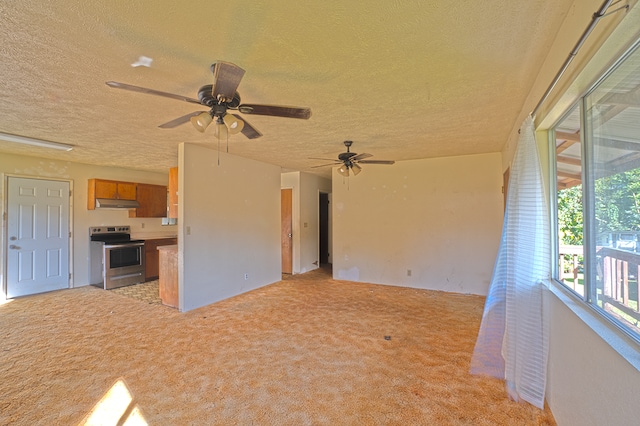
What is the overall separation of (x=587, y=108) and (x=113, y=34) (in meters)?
2.60

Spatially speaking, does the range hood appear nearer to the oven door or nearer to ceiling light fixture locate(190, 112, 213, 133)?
the oven door

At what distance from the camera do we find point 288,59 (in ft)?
5.76

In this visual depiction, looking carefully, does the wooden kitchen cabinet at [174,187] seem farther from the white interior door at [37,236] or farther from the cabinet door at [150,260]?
the white interior door at [37,236]

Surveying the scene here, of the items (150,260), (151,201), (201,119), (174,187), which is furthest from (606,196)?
(151,201)

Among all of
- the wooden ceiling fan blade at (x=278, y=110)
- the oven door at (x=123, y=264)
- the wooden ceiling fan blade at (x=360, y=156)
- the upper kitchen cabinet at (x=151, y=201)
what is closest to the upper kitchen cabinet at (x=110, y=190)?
the upper kitchen cabinet at (x=151, y=201)

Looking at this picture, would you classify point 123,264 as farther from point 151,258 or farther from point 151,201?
point 151,201

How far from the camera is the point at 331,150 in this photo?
14.1 ft

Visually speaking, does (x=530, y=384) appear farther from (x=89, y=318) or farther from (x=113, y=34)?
(x=89, y=318)

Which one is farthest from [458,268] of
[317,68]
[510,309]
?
[317,68]

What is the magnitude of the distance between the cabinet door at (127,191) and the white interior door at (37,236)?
0.80 m

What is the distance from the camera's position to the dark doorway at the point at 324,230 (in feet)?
24.2

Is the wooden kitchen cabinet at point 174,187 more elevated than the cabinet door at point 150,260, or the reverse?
the wooden kitchen cabinet at point 174,187

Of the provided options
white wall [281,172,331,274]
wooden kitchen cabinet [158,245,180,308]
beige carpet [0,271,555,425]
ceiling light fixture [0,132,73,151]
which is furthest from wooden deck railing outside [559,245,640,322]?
ceiling light fixture [0,132,73,151]

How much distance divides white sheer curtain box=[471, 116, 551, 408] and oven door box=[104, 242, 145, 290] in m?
6.13
